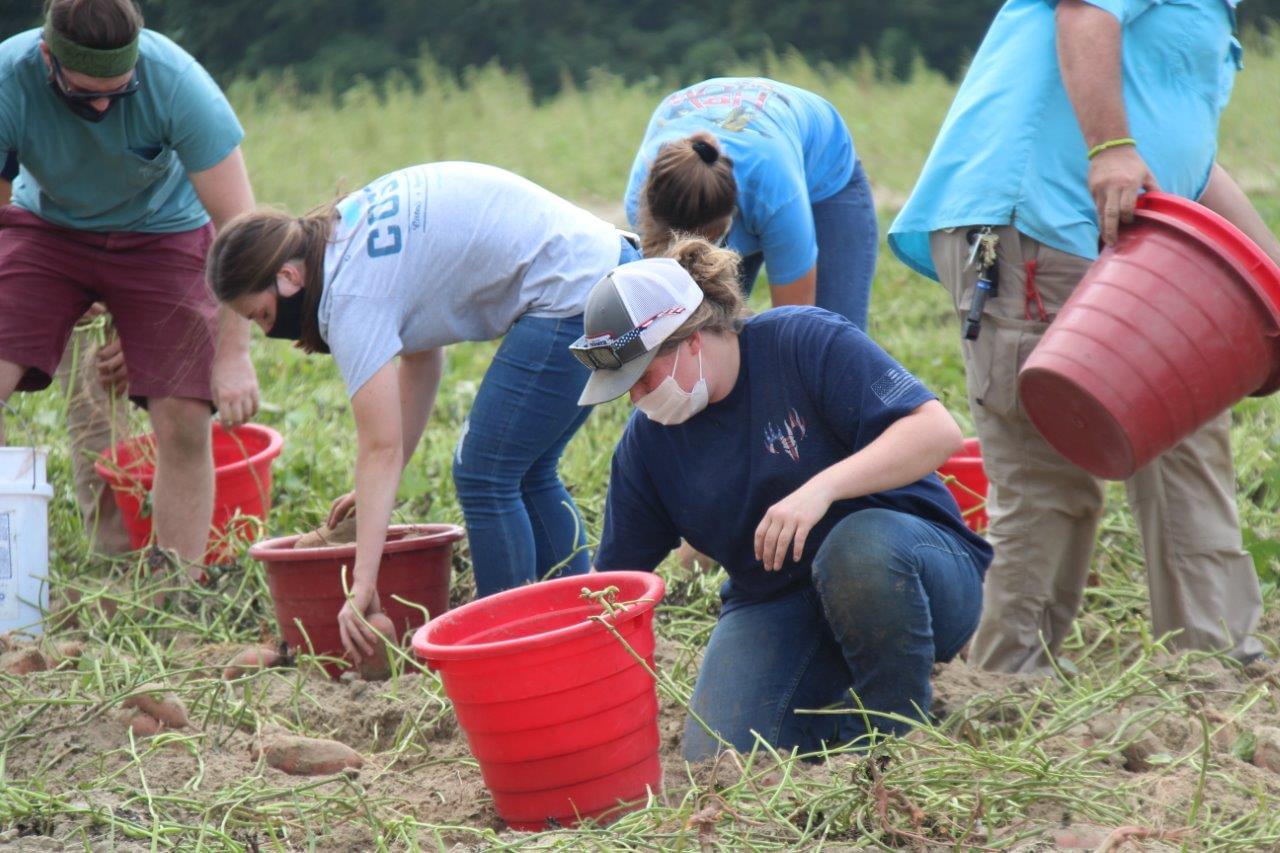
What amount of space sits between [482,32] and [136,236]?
54.4 ft

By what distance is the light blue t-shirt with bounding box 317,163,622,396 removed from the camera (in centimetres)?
288

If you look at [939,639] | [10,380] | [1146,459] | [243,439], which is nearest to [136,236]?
[10,380]

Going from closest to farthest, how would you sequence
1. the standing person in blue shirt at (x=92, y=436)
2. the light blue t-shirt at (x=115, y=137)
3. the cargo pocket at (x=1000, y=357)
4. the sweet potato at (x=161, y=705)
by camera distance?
the sweet potato at (x=161, y=705), the cargo pocket at (x=1000, y=357), the light blue t-shirt at (x=115, y=137), the standing person in blue shirt at (x=92, y=436)

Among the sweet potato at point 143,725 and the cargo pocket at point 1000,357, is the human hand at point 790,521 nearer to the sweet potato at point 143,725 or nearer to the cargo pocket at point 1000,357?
the cargo pocket at point 1000,357

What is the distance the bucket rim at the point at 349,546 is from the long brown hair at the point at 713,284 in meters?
1.00

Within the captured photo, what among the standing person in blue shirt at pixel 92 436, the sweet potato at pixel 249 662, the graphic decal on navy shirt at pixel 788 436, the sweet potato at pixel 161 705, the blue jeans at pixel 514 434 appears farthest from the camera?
the standing person in blue shirt at pixel 92 436

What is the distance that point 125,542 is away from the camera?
4.23 meters

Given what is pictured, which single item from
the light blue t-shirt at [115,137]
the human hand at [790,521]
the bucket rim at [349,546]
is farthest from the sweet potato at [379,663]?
the light blue t-shirt at [115,137]

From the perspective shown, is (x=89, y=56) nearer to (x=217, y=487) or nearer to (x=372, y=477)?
(x=372, y=477)

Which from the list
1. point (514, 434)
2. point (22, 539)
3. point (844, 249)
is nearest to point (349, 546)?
point (514, 434)

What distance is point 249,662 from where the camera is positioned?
10.5 feet

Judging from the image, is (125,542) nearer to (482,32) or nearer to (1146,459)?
(1146,459)

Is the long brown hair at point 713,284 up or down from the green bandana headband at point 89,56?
down

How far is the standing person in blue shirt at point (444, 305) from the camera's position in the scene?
2.87 meters
